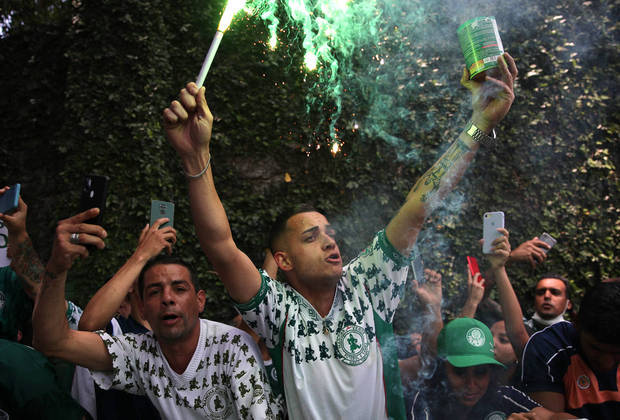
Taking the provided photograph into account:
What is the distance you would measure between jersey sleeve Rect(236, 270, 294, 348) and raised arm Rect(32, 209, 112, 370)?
0.70 m

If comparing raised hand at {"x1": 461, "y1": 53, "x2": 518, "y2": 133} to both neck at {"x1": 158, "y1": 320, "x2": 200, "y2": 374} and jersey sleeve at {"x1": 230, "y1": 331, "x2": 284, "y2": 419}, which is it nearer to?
jersey sleeve at {"x1": 230, "y1": 331, "x2": 284, "y2": 419}

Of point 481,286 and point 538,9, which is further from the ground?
point 538,9

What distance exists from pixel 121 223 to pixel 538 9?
5328 millimetres

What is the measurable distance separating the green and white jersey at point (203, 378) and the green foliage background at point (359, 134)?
2415mm

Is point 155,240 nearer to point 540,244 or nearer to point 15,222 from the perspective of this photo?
point 15,222

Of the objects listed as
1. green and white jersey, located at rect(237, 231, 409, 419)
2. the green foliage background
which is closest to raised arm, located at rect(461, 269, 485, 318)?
green and white jersey, located at rect(237, 231, 409, 419)

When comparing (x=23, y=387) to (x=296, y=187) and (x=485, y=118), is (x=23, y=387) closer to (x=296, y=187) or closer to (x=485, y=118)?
(x=485, y=118)

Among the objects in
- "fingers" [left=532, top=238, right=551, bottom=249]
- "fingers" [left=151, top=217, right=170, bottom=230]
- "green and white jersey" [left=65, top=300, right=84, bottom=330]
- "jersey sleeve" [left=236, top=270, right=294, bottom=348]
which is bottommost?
"jersey sleeve" [left=236, top=270, right=294, bottom=348]

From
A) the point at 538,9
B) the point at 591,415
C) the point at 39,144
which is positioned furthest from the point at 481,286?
the point at 39,144

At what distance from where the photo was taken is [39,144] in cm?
589

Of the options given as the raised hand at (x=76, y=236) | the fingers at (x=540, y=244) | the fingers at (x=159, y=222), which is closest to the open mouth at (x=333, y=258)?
the raised hand at (x=76, y=236)

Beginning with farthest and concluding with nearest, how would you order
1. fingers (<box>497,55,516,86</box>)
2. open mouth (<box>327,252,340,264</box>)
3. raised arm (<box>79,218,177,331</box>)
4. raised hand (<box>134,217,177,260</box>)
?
1. raised hand (<box>134,217,177,260</box>)
2. raised arm (<box>79,218,177,331</box>)
3. open mouth (<box>327,252,340,264</box>)
4. fingers (<box>497,55,516,86</box>)

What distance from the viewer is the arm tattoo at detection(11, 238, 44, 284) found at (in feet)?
8.32

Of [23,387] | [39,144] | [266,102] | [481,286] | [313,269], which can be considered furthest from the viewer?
[39,144]
